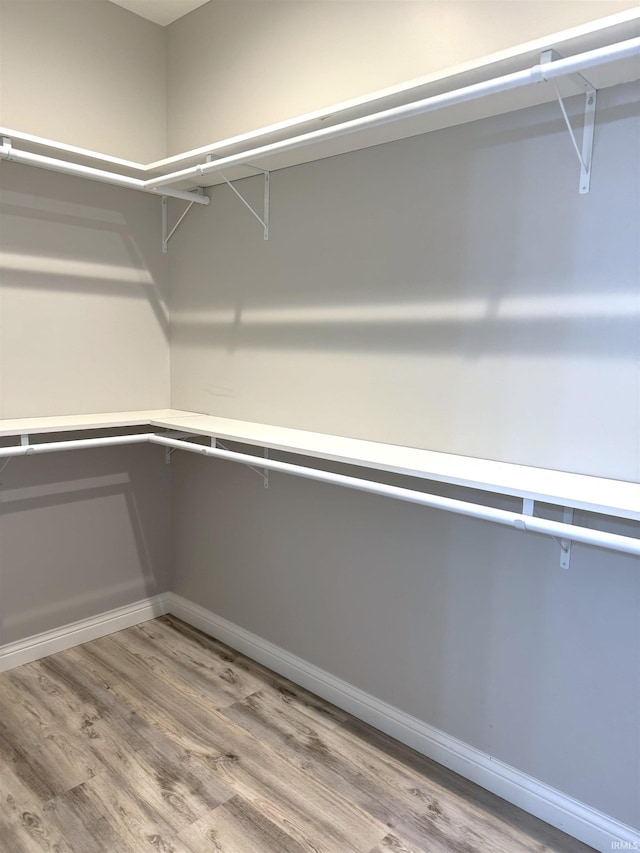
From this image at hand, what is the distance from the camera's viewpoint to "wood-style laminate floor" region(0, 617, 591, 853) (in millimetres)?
1677

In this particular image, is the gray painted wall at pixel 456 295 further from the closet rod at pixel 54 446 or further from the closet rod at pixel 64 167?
the closet rod at pixel 54 446

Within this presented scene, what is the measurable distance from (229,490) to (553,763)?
1585 millimetres

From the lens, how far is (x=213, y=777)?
1901mm

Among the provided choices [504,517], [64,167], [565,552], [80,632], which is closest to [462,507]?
[504,517]

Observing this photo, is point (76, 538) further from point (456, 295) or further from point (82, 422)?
point (456, 295)

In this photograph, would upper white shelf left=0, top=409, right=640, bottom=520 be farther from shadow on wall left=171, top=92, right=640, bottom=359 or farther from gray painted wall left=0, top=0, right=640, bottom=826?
shadow on wall left=171, top=92, right=640, bottom=359

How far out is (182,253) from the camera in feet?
9.18

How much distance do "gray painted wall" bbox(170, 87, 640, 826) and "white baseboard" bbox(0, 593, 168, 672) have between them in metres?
0.61

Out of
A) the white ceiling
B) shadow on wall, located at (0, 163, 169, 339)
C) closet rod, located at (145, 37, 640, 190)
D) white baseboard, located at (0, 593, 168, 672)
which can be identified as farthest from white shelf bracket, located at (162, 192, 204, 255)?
white baseboard, located at (0, 593, 168, 672)

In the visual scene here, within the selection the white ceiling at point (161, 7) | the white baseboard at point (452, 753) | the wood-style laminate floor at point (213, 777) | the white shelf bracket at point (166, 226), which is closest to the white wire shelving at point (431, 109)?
the white shelf bracket at point (166, 226)

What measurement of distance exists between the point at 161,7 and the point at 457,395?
83.7 inches

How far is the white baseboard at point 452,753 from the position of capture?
1651mm

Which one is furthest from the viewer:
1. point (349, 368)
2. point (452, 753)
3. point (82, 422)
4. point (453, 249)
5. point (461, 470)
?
point (82, 422)

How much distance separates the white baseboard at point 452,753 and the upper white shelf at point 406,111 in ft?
6.05
